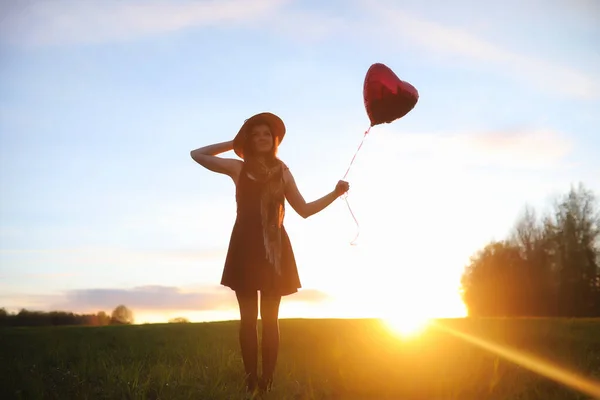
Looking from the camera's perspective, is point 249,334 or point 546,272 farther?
point 546,272

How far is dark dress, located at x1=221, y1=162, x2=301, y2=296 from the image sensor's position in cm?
638

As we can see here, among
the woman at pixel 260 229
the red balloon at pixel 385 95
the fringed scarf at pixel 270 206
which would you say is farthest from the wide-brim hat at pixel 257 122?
the red balloon at pixel 385 95

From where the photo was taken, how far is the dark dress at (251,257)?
20.9 feet

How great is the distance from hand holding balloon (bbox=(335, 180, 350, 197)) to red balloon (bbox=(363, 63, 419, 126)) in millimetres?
1197

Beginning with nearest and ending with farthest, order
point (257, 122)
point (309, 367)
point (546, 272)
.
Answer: point (257, 122) < point (309, 367) < point (546, 272)

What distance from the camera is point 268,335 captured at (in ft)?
21.1

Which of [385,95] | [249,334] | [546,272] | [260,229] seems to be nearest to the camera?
[249,334]

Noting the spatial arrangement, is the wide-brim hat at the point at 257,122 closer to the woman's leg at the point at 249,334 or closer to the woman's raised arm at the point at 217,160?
the woman's raised arm at the point at 217,160

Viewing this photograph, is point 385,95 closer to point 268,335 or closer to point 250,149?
point 250,149

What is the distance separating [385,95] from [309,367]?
423cm

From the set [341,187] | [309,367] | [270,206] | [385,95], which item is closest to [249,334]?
[270,206]

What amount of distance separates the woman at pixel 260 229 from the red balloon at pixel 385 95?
1200 millimetres

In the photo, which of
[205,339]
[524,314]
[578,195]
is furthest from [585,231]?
[205,339]

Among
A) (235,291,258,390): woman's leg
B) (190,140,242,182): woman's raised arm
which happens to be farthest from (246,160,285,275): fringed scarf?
(235,291,258,390): woman's leg
